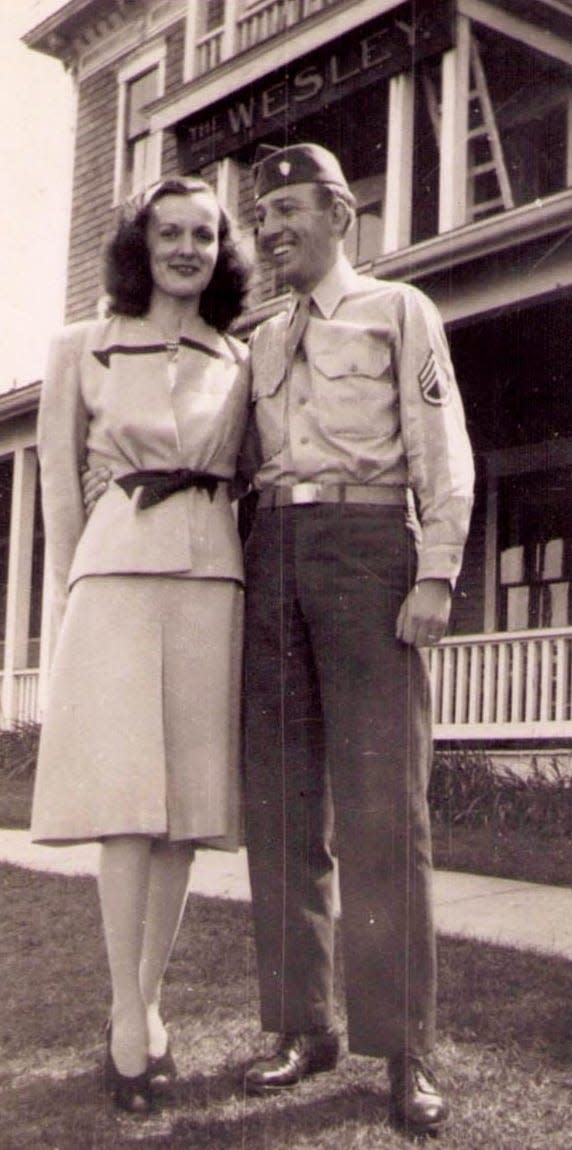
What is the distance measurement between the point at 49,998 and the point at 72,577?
4.48 feet

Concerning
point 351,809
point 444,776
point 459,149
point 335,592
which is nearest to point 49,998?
point 351,809

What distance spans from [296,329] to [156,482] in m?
0.49

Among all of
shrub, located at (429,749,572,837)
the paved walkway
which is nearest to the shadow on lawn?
the paved walkway

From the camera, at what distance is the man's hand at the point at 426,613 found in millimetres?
2764

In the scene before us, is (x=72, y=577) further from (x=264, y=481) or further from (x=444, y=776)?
(x=444, y=776)

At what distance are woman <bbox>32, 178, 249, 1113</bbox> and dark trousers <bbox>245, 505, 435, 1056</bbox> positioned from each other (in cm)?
9

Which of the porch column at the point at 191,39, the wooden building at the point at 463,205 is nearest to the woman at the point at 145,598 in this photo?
the wooden building at the point at 463,205

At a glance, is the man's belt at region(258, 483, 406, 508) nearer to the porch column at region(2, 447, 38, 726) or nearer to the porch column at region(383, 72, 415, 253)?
the porch column at region(383, 72, 415, 253)

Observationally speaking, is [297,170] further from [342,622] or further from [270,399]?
[342,622]

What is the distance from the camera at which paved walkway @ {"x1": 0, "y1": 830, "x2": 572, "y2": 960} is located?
166 inches

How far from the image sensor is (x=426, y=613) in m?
2.76

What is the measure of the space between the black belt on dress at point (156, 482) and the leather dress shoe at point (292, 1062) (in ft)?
4.02

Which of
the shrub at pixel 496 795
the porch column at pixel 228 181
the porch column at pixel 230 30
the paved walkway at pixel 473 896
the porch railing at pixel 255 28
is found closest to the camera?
the paved walkway at pixel 473 896

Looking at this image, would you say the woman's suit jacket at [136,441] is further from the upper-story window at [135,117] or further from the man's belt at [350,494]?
the upper-story window at [135,117]
